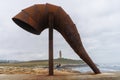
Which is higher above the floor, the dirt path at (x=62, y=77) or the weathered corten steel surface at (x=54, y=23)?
the weathered corten steel surface at (x=54, y=23)

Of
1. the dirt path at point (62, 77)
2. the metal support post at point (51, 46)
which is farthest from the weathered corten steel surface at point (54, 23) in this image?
the dirt path at point (62, 77)

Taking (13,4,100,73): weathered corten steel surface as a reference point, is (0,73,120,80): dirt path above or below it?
below

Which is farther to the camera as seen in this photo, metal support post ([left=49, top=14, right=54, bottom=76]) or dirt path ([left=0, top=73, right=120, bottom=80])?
metal support post ([left=49, top=14, right=54, bottom=76])

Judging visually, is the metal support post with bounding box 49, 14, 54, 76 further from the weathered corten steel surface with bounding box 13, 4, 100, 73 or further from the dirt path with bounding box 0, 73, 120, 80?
the dirt path with bounding box 0, 73, 120, 80

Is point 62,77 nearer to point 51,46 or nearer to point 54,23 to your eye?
point 51,46

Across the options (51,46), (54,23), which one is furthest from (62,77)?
(54,23)

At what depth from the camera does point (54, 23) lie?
15.7m

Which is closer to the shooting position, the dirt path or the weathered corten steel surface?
the dirt path

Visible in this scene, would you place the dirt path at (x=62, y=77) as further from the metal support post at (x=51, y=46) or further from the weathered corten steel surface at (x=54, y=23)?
the weathered corten steel surface at (x=54, y=23)

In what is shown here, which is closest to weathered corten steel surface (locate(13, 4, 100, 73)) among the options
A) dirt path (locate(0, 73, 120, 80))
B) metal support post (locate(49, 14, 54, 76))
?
metal support post (locate(49, 14, 54, 76))

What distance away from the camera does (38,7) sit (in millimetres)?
15305

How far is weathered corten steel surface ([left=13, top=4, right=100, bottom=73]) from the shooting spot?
15.1m

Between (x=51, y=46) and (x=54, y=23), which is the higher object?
(x=54, y=23)

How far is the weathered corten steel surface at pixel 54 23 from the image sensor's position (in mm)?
15062
